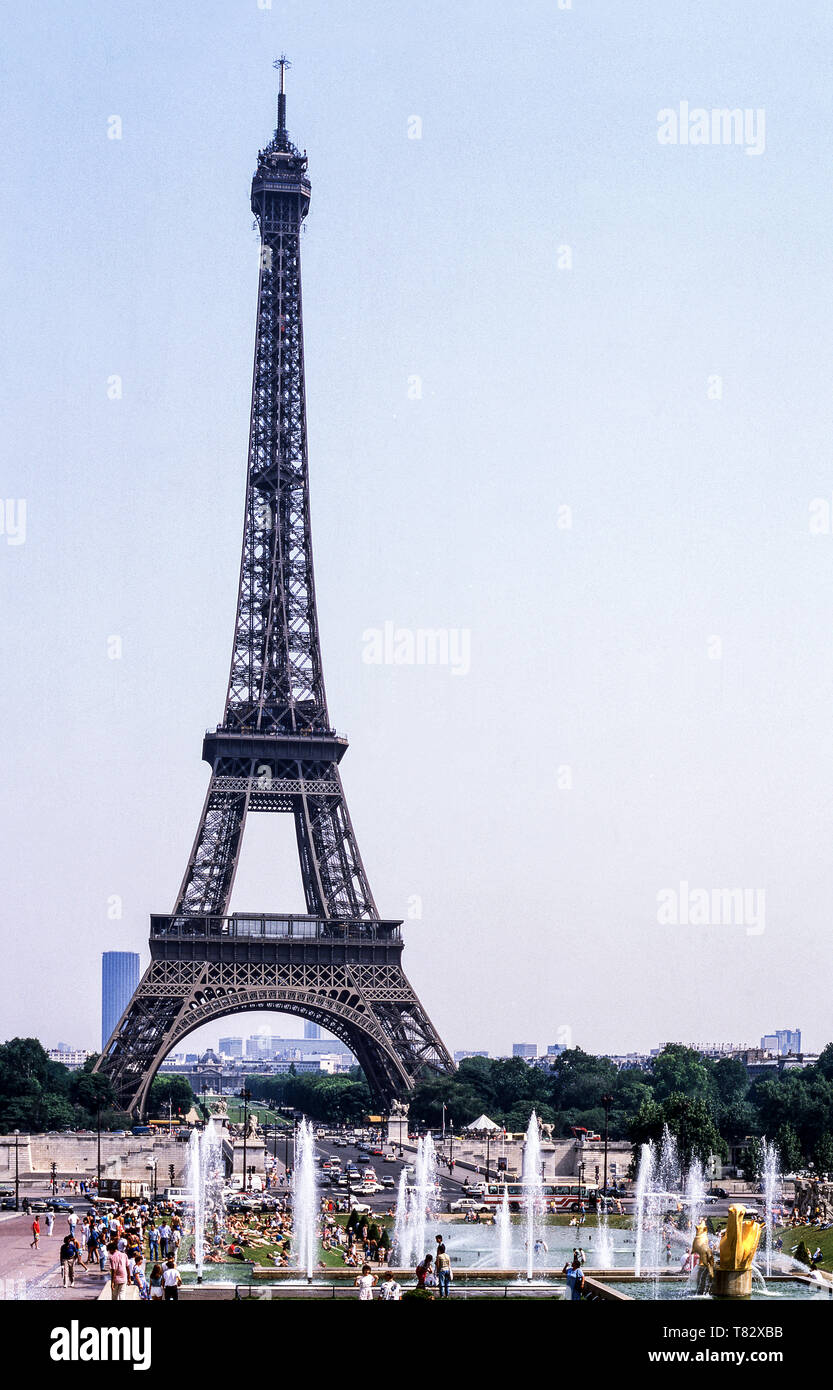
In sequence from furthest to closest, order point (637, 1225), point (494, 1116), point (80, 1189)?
point (494, 1116) < point (80, 1189) < point (637, 1225)

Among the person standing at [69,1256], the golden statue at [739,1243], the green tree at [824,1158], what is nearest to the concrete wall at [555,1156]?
the green tree at [824,1158]

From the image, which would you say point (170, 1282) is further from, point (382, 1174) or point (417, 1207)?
point (382, 1174)

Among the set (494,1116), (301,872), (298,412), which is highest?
(298,412)

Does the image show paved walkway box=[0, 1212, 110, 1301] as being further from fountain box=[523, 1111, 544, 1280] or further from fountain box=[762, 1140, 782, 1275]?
Result: fountain box=[762, 1140, 782, 1275]

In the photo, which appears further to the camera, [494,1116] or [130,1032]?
[494,1116]

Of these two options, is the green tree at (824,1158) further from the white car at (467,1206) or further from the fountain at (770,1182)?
the white car at (467,1206)

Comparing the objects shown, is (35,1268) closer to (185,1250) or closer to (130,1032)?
(185,1250)
